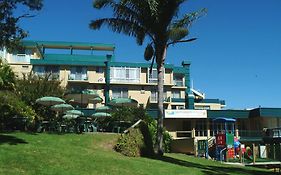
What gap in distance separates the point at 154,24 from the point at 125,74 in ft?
144

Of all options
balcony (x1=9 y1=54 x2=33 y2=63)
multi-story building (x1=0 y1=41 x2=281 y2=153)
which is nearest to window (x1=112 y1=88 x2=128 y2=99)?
multi-story building (x1=0 y1=41 x2=281 y2=153)

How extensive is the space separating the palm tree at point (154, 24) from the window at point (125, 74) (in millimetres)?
41602

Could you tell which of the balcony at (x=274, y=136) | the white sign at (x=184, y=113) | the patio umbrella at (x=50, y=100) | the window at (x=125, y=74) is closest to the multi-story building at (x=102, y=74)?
the window at (x=125, y=74)

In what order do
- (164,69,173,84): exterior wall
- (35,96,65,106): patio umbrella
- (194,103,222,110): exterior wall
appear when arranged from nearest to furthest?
(35,96,65,106): patio umbrella, (164,69,173,84): exterior wall, (194,103,222,110): exterior wall

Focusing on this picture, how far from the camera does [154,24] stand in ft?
76.6

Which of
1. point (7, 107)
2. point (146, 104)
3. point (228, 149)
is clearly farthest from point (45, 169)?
point (146, 104)

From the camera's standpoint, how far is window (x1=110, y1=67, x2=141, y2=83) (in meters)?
66.8

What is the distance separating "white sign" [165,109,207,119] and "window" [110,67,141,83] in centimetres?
1633

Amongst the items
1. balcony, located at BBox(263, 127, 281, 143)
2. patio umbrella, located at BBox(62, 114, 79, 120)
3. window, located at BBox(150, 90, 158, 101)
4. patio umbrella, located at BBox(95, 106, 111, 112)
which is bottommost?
balcony, located at BBox(263, 127, 281, 143)

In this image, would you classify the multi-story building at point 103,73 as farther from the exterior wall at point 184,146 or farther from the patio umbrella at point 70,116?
the patio umbrella at point 70,116

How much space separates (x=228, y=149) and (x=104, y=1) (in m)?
14.7

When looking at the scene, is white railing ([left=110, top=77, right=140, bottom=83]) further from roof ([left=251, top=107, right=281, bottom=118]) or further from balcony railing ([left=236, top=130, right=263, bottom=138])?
balcony railing ([left=236, top=130, right=263, bottom=138])

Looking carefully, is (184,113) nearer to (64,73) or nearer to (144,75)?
(144,75)

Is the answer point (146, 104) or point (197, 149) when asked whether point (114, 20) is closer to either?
point (197, 149)
